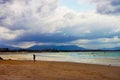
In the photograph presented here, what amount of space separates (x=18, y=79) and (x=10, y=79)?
41 centimetres

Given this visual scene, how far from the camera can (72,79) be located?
47.6 feet

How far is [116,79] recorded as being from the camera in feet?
50.4

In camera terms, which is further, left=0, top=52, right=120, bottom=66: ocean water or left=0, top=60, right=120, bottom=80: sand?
left=0, top=52, right=120, bottom=66: ocean water

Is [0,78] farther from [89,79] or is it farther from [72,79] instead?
[89,79]

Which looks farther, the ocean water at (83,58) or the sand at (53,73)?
the ocean water at (83,58)

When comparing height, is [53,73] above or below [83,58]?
below

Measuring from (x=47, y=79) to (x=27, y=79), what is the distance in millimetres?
1142

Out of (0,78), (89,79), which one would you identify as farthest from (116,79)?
(0,78)

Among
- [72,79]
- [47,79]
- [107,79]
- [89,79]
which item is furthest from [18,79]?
[107,79]

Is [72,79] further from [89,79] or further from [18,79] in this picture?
[18,79]

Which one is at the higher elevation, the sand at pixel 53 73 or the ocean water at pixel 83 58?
the ocean water at pixel 83 58

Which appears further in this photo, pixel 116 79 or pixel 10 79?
pixel 116 79

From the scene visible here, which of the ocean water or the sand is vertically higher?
the ocean water

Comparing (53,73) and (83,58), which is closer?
(53,73)
